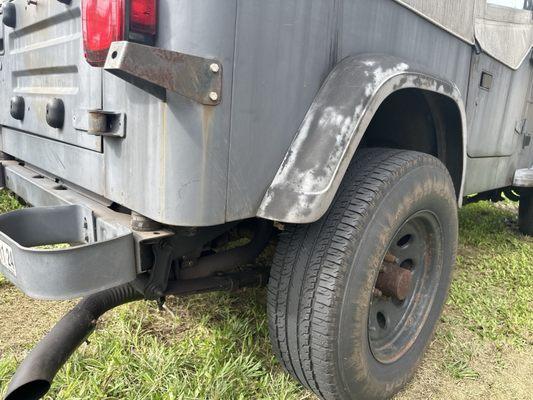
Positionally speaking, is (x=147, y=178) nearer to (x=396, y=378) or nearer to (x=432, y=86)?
(x=432, y=86)

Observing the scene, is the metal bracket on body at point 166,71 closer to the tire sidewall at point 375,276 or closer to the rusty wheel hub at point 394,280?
the tire sidewall at point 375,276

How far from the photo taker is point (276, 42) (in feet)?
4.69

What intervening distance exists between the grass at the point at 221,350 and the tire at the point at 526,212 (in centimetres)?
149

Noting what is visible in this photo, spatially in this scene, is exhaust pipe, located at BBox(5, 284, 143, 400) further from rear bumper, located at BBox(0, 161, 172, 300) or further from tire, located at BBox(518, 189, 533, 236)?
tire, located at BBox(518, 189, 533, 236)

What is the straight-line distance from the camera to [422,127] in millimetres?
2348

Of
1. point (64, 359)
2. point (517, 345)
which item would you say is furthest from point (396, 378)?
point (64, 359)

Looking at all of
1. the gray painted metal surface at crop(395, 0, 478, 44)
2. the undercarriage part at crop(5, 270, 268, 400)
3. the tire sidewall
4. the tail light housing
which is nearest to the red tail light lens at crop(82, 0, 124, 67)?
the tail light housing

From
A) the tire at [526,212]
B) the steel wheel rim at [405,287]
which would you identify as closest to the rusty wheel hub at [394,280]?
the steel wheel rim at [405,287]

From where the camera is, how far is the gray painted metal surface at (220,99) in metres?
1.31

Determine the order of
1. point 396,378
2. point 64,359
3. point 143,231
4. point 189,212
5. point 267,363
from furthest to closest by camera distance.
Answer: point 267,363 < point 396,378 < point 64,359 < point 143,231 < point 189,212

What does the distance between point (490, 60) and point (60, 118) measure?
93.2 inches

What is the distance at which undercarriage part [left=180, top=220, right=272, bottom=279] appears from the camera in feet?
6.32

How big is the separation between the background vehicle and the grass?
0.83 feet

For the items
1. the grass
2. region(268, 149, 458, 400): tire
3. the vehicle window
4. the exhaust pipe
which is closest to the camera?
the exhaust pipe
